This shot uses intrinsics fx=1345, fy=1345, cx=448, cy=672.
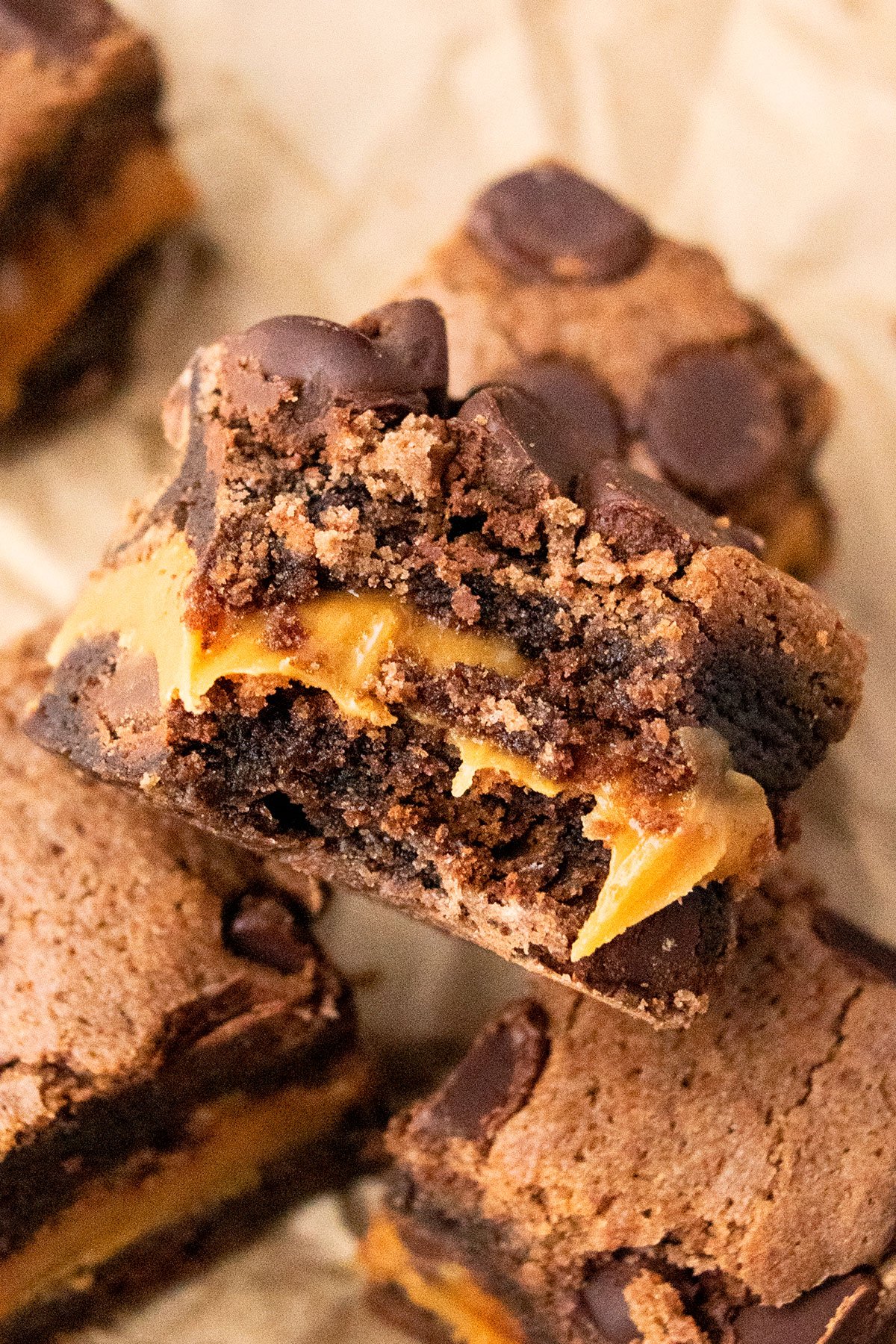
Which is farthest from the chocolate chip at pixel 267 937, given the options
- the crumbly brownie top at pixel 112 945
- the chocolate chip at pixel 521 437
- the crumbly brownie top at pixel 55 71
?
the crumbly brownie top at pixel 55 71

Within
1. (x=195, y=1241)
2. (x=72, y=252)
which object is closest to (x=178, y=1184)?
(x=195, y=1241)

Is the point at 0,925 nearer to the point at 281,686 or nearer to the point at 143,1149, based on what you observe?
the point at 143,1149

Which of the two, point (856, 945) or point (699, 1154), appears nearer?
point (699, 1154)

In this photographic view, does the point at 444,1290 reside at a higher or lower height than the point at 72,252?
lower

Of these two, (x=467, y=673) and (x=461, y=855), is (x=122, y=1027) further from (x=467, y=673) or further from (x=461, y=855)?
(x=467, y=673)

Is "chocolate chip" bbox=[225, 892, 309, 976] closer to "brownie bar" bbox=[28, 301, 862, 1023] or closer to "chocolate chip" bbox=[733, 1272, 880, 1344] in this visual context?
"brownie bar" bbox=[28, 301, 862, 1023]

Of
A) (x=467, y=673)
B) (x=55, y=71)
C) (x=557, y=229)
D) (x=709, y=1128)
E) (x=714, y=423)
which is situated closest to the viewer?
(x=467, y=673)
